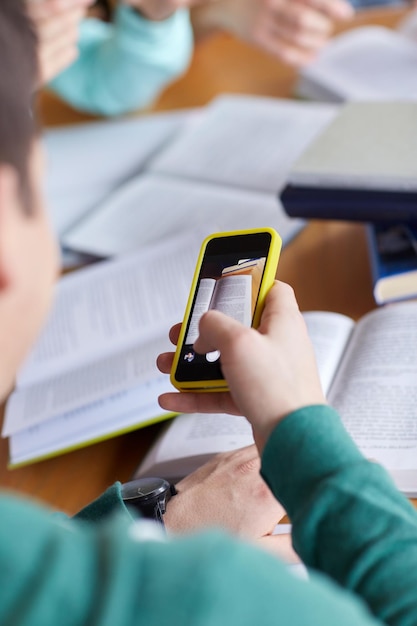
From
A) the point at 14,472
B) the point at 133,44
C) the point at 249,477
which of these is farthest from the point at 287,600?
the point at 133,44

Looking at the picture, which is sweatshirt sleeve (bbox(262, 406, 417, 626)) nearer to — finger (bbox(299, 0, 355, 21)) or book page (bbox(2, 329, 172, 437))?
book page (bbox(2, 329, 172, 437))

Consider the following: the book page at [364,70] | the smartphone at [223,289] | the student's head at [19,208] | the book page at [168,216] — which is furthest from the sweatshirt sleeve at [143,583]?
the book page at [364,70]

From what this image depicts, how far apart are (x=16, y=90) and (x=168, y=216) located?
0.68 m

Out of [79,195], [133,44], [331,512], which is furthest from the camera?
[133,44]

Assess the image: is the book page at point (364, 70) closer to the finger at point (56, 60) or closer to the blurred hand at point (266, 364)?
the finger at point (56, 60)

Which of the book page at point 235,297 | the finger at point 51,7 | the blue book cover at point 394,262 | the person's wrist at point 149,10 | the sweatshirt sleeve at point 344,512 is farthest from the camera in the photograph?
the person's wrist at point 149,10

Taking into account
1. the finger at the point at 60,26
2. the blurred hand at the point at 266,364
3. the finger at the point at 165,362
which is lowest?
the finger at the point at 165,362

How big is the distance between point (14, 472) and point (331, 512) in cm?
41

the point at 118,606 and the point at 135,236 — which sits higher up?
the point at 118,606

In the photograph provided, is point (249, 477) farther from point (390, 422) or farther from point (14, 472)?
point (14, 472)

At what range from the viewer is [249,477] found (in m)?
0.61

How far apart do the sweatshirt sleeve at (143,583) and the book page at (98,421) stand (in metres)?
0.41

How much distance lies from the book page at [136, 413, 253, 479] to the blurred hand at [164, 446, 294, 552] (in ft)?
0.10

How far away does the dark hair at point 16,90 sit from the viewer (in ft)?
1.15
